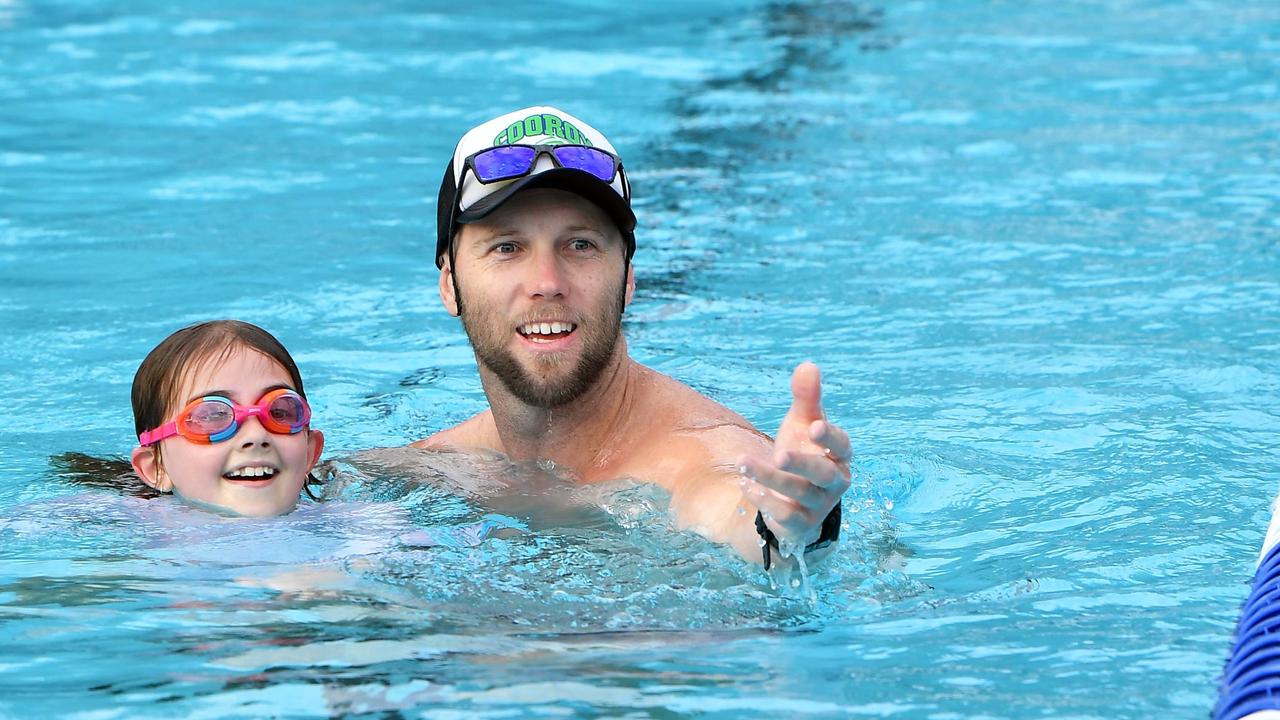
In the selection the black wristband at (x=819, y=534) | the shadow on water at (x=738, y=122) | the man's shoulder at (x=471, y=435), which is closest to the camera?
the black wristband at (x=819, y=534)

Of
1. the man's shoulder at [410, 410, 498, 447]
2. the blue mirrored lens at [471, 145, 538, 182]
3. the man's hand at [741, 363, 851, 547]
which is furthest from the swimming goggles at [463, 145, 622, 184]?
the man's hand at [741, 363, 851, 547]

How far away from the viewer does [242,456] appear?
3.99m

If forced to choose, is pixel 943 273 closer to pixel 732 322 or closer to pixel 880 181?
pixel 732 322

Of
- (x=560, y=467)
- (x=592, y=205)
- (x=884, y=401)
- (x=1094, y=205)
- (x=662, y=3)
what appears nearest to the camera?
(x=592, y=205)

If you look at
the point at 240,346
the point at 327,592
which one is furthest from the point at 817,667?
the point at 240,346

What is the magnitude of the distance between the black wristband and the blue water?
230 millimetres

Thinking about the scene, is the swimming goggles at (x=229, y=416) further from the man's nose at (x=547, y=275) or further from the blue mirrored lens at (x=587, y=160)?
the blue mirrored lens at (x=587, y=160)

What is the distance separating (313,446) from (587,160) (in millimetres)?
1039

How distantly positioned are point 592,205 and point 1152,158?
542cm

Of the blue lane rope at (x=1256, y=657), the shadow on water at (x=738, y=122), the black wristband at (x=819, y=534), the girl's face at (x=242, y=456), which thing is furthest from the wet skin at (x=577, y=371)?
the shadow on water at (x=738, y=122)

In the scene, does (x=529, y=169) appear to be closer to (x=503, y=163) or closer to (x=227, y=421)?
(x=503, y=163)

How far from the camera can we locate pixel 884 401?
221 inches

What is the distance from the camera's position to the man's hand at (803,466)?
2.79m

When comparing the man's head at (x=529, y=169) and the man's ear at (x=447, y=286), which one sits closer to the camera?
the man's head at (x=529, y=169)
